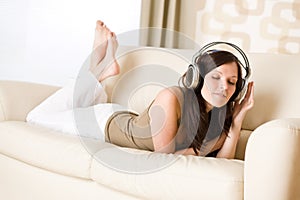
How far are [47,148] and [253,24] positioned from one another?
187 centimetres

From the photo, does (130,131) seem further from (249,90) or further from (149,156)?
(249,90)

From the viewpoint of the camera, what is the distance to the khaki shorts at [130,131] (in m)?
1.86

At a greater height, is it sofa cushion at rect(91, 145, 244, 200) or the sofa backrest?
the sofa backrest

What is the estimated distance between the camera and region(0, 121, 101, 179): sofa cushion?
177 centimetres

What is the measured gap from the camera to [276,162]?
133 centimetres

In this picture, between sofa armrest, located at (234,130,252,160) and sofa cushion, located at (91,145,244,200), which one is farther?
sofa armrest, located at (234,130,252,160)

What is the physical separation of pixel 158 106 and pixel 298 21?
5.54 ft

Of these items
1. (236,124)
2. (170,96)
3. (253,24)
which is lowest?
(236,124)

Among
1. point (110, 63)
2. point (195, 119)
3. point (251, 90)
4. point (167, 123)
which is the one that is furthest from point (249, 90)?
point (110, 63)

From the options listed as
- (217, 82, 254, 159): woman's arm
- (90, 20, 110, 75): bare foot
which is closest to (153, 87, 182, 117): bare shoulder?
(217, 82, 254, 159): woman's arm

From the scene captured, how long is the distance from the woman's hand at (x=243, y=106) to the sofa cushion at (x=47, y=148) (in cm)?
53

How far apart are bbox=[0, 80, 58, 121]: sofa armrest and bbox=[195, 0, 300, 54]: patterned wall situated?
1.40m

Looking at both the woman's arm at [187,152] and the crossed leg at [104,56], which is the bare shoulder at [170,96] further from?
the crossed leg at [104,56]

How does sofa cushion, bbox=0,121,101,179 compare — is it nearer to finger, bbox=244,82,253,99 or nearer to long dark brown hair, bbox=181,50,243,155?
long dark brown hair, bbox=181,50,243,155
